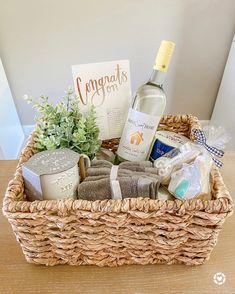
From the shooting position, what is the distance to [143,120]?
0.58 meters

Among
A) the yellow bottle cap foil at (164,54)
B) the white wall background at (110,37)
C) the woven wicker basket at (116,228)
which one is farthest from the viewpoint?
the white wall background at (110,37)

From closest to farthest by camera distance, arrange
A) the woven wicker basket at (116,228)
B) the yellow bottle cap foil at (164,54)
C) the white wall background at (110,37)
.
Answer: the woven wicker basket at (116,228), the yellow bottle cap foil at (164,54), the white wall background at (110,37)

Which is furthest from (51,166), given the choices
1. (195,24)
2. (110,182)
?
(195,24)

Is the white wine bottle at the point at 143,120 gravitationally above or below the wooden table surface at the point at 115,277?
above

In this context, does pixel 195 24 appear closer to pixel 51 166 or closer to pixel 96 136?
pixel 96 136

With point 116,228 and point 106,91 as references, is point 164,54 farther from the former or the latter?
point 116,228

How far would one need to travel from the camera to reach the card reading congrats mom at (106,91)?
23.7 inches

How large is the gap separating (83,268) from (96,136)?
0.89ft

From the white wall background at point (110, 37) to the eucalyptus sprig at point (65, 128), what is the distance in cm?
96

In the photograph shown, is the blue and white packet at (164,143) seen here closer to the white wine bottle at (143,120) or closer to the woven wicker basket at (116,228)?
the white wine bottle at (143,120)

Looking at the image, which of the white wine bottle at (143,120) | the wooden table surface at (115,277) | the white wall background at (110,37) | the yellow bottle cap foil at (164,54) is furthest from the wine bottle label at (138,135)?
the white wall background at (110,37)

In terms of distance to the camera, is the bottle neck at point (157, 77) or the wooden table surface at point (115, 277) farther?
the bottle neck at point (157, 77)

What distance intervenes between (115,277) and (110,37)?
1.26 meters

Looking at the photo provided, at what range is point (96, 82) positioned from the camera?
2.01ft
